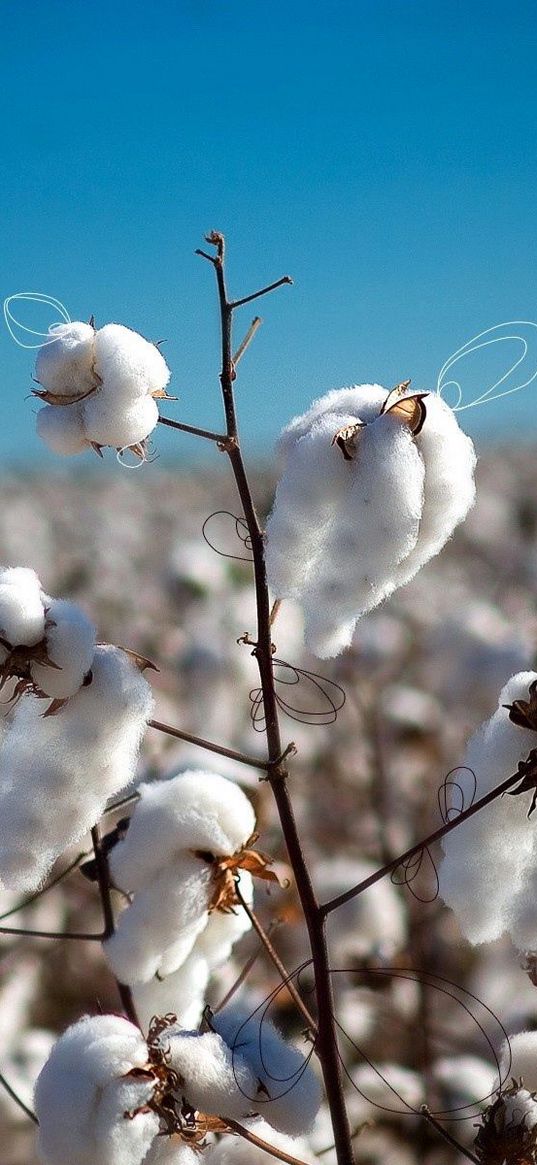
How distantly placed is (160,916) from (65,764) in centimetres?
20

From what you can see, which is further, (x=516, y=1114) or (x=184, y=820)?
(x=184, y=820)

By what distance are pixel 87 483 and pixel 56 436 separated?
1940cm

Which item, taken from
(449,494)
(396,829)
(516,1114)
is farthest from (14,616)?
(396,829)

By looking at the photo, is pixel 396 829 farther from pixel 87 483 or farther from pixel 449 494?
pixel 87 483

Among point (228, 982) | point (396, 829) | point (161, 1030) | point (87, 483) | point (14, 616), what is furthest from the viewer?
point (87, 483)

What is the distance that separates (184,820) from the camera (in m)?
1.23

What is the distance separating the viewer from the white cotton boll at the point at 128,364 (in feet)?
3.54

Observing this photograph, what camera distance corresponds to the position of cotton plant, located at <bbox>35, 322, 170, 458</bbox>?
108 cm

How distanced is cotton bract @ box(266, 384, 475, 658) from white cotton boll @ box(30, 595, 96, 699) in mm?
164

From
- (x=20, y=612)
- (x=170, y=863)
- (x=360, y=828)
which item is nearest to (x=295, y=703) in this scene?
(x=360, y=828)

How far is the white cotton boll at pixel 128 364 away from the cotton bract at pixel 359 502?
13cm

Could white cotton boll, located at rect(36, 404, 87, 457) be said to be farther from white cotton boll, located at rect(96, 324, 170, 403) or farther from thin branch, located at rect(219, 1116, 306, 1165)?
thin branch, located at rect(219, 1116, 306, 1165)

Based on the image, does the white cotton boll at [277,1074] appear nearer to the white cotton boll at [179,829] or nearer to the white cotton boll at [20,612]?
the white cotton boll at [179,829]

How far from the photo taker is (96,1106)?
1.07m
